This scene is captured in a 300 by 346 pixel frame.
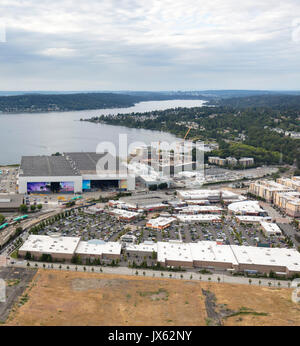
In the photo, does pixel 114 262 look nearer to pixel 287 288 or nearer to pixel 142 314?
pixel 142 314

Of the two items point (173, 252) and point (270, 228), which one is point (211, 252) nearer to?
point (173, 252)

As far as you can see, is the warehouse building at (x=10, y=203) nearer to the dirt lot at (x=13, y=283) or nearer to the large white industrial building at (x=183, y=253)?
the large white industrial building at (x=183, y=253)

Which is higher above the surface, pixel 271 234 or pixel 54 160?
pixel 54 160

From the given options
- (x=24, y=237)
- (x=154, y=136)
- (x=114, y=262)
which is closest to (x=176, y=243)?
(x=114, y=262)

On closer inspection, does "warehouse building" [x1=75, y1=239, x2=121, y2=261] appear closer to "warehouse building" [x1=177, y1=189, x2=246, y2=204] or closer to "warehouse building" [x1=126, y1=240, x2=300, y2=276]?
"warehouse building" [x1=126, y1=240, x2=300, y2=276]

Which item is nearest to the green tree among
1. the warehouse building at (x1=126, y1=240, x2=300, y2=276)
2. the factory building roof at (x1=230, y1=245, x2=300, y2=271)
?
the warehouse building at (x1=126, y1=240, x2=300, y2=276)

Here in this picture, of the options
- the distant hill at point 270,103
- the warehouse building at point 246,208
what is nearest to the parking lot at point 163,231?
the warehouse building at point 246,208

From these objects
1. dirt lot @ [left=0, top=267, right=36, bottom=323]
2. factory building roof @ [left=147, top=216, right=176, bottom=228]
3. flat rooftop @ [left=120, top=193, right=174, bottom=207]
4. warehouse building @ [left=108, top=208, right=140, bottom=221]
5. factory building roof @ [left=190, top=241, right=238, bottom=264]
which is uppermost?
flat rooftop @ [left=120, top=193, right=174, bottom=207]
